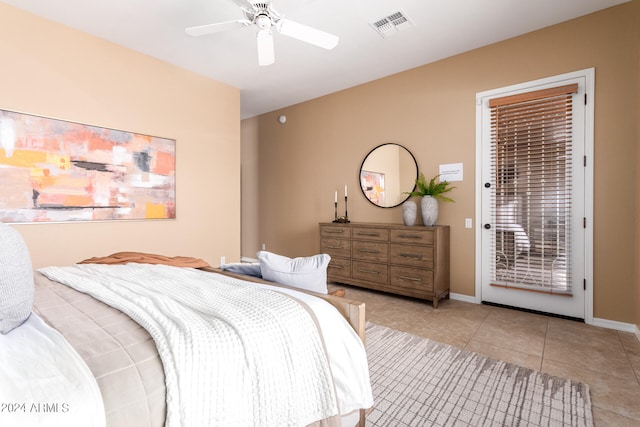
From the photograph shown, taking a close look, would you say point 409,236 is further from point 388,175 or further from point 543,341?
point 543,341

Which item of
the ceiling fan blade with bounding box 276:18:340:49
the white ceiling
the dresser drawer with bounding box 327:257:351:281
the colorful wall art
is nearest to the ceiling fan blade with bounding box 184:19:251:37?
the ceiling fan blade with bounding box 276:18:340:49

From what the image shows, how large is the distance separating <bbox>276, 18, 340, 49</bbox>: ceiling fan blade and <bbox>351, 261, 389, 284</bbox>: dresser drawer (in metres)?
2.43

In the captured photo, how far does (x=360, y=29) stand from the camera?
3.03 m

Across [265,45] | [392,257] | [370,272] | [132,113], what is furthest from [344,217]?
[132,113]

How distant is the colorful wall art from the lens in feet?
8.93

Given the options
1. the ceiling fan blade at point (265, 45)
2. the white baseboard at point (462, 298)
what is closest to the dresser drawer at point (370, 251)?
the white baseboard at point (462, 298)

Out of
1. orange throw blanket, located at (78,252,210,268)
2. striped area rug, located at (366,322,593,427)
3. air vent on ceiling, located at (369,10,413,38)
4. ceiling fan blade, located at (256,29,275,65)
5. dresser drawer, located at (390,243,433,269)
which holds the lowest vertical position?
striped area rug, located at (366,322,593,427)

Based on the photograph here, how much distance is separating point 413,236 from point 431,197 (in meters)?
0.49

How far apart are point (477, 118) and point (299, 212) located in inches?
114

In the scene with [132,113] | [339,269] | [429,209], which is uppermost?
[132,113]

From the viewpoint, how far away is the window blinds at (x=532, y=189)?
9.62 ft

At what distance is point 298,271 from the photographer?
5.18ft

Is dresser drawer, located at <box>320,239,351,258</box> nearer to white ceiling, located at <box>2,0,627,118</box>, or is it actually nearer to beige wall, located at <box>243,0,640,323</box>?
beige wall, located at <box>243,0,640,323</box>

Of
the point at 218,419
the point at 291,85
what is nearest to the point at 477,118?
the point at 291,85
